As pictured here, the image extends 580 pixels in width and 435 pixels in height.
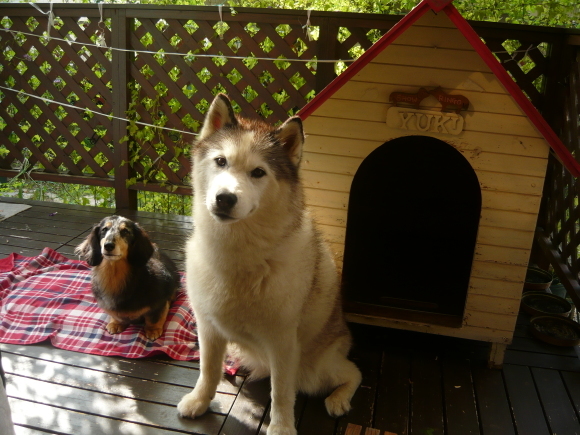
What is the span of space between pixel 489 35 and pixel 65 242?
146 inches

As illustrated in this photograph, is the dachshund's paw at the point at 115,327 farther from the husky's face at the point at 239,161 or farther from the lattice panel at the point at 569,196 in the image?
the lattice panel at the point at 569,196

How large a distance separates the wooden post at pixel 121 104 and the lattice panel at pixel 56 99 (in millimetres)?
112

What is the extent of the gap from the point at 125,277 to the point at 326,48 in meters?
2.51

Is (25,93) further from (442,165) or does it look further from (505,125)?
(505,125)

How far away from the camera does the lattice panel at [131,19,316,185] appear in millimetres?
4246

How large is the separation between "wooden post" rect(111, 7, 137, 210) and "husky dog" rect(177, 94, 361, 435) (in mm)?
2862

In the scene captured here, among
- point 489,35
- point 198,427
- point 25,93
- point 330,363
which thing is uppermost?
→ point 489,35

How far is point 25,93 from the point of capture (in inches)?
190

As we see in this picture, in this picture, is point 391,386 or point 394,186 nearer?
point 391,386

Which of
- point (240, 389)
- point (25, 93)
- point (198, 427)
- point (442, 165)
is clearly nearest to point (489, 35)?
point (442, 165)

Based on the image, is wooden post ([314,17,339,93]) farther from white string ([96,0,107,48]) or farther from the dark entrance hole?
white string ([96,0,107,48])

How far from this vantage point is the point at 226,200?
1.71 meters

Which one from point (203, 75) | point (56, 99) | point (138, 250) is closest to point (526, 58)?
point (203, 75)

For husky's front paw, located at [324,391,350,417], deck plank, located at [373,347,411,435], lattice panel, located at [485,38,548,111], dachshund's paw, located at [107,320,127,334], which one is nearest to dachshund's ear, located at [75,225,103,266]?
dachshund's paw, located at [107,320,127,334]
